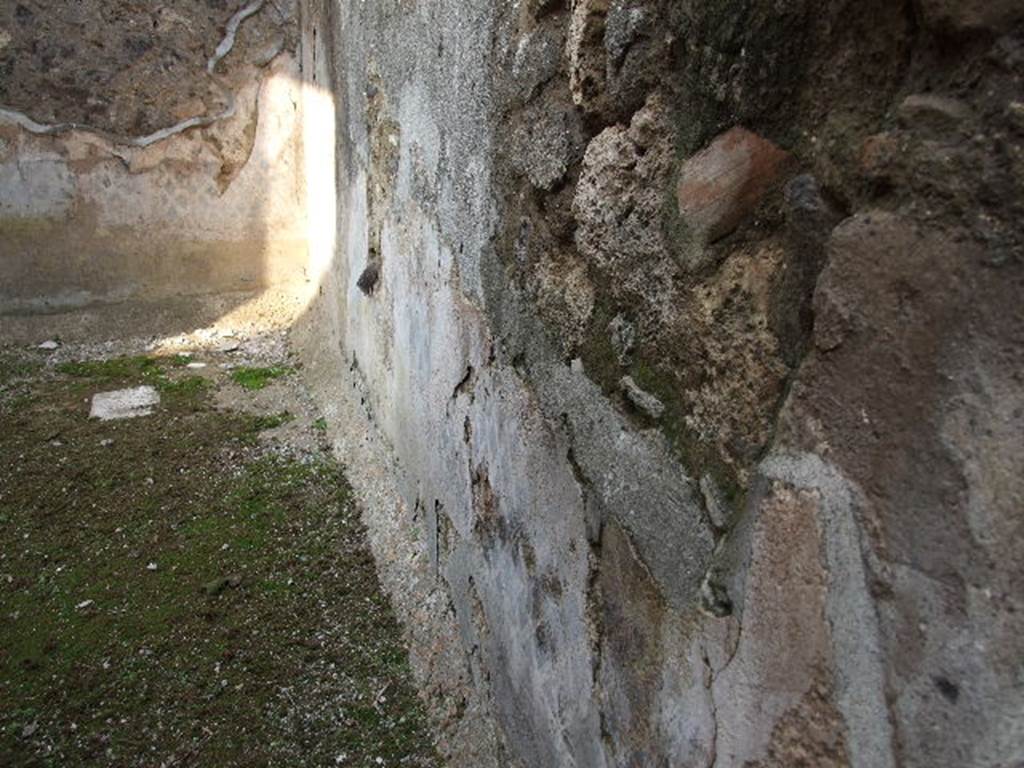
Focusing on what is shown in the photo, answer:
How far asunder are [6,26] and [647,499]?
3835mm

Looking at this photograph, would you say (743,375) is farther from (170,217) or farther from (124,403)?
(170,217)

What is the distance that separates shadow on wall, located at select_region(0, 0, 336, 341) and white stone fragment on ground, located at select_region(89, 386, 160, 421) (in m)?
0.73

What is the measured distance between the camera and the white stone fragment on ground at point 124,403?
307 centimetres

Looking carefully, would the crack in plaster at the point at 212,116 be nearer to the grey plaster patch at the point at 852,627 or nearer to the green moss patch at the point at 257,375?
the green moss patch at the point at 257,375

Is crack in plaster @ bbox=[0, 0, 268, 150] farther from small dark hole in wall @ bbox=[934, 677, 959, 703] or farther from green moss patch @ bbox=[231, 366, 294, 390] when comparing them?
small dark hole in wall @ bbox=[934, 677, 959, 703]

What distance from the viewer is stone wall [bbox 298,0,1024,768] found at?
551mm

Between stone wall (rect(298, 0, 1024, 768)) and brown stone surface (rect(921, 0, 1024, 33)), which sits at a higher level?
brown stone surface (rect(921, 0, 1024, 33))

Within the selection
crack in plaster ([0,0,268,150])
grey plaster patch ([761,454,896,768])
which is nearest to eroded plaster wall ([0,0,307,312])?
crack in plaster ([0,0,268,150])

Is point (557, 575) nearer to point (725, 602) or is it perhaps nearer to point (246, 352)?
point (725, 602)

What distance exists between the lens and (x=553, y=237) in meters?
1.19

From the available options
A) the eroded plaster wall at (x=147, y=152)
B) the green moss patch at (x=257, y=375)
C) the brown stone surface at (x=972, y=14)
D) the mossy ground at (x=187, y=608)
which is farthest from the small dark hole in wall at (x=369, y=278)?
the brown stone surface at (x=972, y=14)

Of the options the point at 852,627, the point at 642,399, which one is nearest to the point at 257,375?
the point at 642,399

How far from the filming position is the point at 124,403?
3.17m

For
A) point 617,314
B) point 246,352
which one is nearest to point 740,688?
point 617,314
